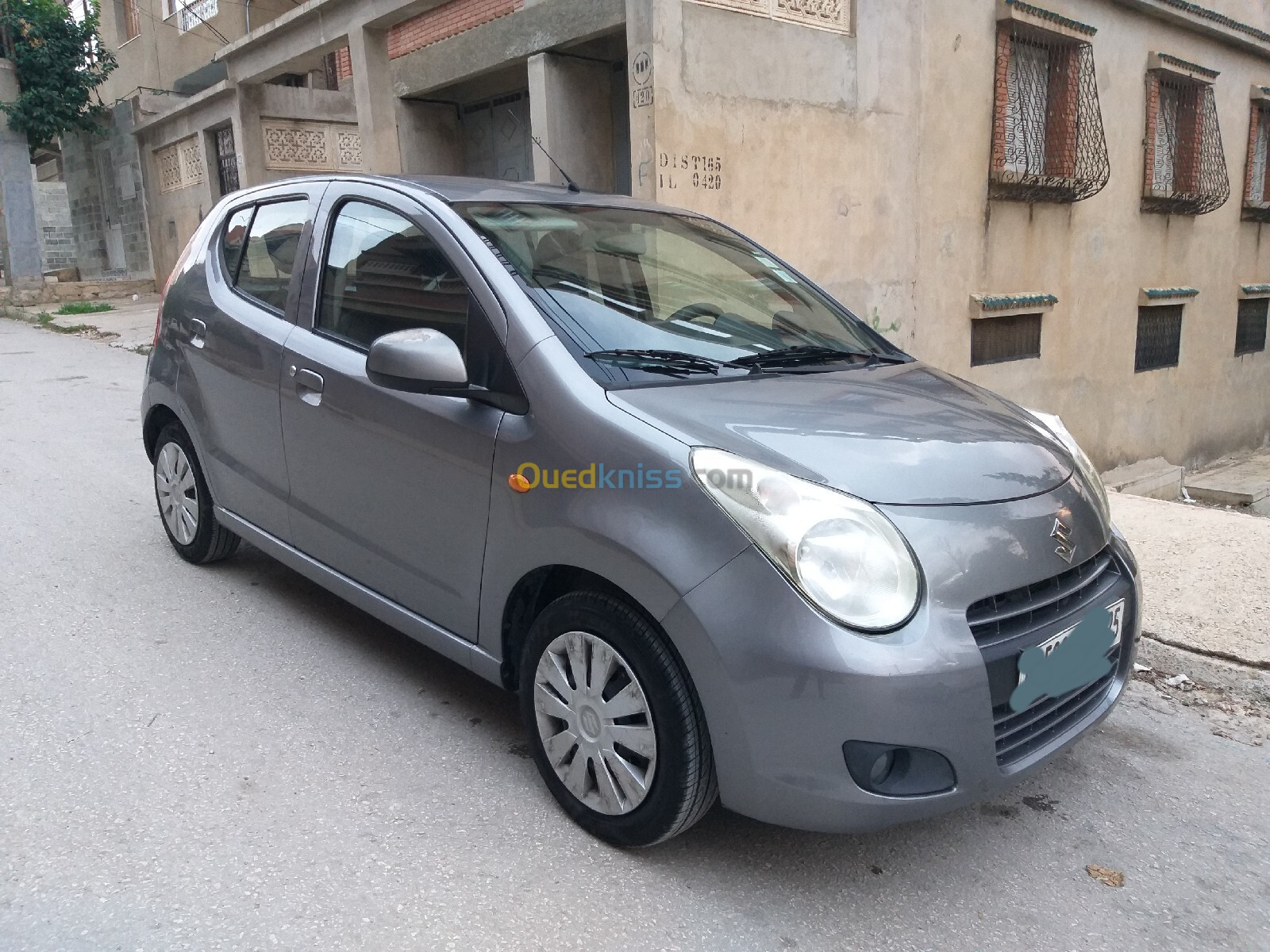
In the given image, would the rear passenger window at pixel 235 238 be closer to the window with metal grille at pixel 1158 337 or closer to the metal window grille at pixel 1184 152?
the metal window grille at pixel 1184 152

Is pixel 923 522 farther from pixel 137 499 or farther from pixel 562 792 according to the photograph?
pixel 137 499

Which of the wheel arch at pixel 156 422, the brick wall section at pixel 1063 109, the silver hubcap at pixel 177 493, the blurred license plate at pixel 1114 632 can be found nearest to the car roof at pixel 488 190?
the wheel arch at pixel 156 422

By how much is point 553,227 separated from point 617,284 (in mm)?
330

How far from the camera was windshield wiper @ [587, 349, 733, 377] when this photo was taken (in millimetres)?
2701

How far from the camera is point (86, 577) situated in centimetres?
438

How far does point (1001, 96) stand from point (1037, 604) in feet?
29.0

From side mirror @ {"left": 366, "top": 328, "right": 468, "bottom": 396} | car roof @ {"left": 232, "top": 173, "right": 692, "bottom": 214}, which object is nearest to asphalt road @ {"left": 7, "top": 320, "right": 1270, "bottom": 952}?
side mirror @ {"left": 366, "top": 328, "right": 468, "bottom": 396}

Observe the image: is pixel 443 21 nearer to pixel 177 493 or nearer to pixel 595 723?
pixel 177 493

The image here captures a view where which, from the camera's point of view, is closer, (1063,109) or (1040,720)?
(1040,720)

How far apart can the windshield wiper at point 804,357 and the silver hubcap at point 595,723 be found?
989 mm

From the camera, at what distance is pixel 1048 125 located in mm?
10633

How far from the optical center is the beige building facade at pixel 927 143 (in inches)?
300

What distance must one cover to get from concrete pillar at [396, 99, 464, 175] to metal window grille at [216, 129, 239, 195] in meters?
6.22

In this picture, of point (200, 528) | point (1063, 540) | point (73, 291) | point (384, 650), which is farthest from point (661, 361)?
point (73, 291)
